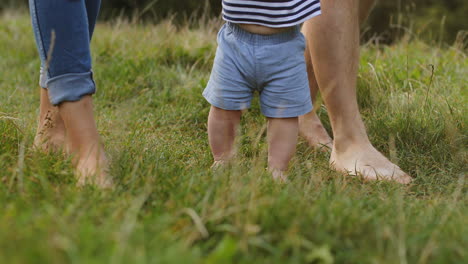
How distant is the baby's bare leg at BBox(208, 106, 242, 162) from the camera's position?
84.3 inches

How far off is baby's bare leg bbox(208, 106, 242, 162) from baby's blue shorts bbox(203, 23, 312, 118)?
1.9 inches

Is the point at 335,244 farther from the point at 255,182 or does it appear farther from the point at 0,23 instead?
the point at 0,23

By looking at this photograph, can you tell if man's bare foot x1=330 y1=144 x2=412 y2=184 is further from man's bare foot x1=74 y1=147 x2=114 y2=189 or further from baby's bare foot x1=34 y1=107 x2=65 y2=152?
baby's bare foot x1=34 y1=107 x2=65 y2=152

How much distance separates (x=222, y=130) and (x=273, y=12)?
20.6 inches

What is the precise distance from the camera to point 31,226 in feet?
3.86

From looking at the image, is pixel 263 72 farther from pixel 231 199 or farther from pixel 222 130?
pixel 231 199

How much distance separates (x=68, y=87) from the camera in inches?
69.5

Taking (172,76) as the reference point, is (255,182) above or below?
above

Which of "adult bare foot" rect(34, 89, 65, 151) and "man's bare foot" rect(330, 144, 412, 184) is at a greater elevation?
"adult bare foot" rect(34, 89, 65, 151)

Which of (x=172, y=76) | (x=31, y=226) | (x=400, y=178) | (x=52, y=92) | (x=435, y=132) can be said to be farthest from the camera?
(x=172, y=76)

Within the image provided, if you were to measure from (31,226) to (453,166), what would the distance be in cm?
190

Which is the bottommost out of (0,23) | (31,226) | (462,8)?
(462,8)

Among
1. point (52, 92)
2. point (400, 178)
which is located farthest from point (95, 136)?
point (400, 178)

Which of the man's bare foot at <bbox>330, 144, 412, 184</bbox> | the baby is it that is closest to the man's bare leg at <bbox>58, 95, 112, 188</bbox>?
the baby
